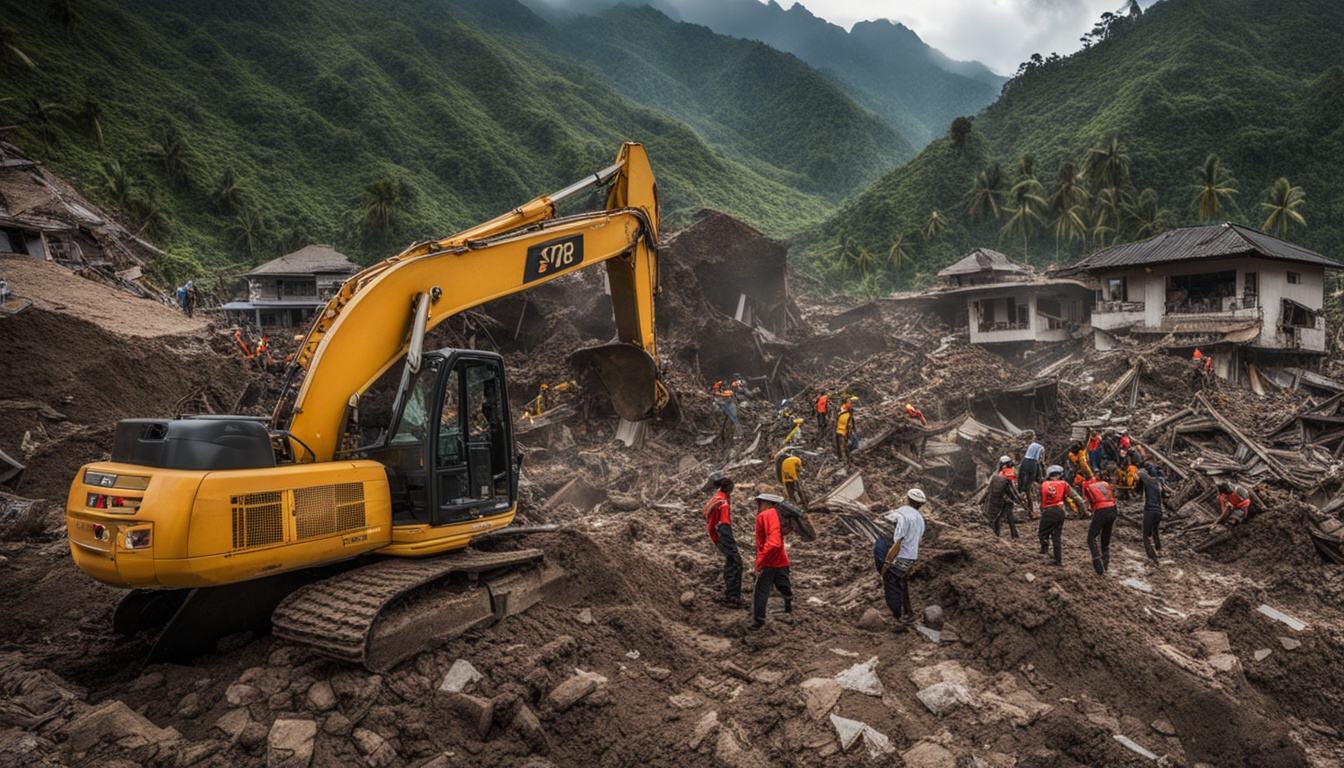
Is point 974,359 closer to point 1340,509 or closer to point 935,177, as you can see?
point 1340,509

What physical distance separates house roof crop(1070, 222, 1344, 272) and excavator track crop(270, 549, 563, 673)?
28902 millimetres

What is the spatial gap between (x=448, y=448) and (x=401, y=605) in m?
1.28

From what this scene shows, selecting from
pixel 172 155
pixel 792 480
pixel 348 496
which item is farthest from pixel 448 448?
pixel 172 155

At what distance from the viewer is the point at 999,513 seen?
432 inches

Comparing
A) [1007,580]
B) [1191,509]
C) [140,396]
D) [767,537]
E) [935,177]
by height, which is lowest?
[1191,509]

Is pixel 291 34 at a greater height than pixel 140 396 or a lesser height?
greater

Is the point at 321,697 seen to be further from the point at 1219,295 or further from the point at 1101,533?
the point at 1219,295

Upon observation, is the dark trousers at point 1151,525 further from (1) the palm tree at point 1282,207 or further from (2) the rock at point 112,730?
(1) the palm tree at point 1282,207

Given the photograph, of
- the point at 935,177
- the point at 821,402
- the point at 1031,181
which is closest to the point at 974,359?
the point at 821,402

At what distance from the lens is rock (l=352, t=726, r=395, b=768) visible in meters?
4.29

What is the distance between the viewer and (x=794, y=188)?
91.6m

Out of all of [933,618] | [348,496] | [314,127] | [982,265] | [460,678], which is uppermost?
[314,127]

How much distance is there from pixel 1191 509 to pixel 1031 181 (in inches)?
1677

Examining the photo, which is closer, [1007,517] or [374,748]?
[374,748]
